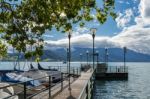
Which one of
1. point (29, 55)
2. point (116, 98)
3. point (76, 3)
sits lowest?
point (116, 98)

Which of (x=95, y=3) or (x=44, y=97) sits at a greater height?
(x=95, y=3)

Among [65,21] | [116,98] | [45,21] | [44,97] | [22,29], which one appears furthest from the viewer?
[116,98]

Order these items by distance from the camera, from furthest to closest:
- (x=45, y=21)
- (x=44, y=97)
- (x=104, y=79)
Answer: (x=104, y=79) < (x=44, y=97) < (x=45, y=21)

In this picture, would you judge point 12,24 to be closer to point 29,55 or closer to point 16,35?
point 16,35

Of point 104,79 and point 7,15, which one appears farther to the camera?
point 104,79

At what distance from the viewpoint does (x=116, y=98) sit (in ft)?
187

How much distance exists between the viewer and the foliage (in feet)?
45.0

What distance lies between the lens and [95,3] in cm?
1510

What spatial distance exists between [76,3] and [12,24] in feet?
8.91

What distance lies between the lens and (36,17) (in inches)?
558

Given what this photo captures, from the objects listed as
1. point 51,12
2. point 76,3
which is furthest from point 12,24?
point 76,3

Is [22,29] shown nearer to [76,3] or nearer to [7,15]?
[7,15]

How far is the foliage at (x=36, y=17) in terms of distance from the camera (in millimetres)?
13719

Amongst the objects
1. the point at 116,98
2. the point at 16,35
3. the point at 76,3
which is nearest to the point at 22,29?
the point at 16,35
